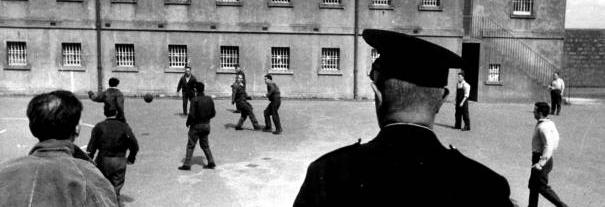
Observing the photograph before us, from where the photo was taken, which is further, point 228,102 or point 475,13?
point 475,13

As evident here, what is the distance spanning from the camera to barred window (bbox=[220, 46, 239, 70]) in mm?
26750

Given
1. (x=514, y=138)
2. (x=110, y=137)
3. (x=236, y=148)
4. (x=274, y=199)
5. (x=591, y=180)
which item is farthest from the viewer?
(x=514, y=138)

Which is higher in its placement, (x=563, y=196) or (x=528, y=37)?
(x=528, y=37)

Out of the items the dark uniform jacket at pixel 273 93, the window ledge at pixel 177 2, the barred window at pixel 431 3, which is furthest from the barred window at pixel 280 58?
the dark uniform jacket at pixel 273 93

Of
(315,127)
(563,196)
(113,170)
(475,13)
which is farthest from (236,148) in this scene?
(475,13)

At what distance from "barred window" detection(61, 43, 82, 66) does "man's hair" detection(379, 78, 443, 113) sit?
2592 cm

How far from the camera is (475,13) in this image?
1112 inches

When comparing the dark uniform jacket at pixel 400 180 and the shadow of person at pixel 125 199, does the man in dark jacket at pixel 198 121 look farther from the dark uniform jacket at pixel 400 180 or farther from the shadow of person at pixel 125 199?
the dark uniform jacket at pixel 400 180

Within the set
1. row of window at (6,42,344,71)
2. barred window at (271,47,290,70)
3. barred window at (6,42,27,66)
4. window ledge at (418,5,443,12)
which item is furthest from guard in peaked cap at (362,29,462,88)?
barred window at (6,42,27,66)

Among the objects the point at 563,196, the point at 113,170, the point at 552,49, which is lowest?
the point at 563,196

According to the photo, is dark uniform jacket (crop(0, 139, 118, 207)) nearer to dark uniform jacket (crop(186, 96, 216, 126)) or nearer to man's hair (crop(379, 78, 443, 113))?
man's hair (crop(379, 78, 443, 113))

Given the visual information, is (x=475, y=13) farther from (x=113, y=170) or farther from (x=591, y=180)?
(x=113, y=170)

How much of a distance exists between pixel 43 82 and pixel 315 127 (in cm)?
1461

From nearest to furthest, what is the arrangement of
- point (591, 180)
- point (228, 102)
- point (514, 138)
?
point (591, 180), point (514, 138), point (228, 102)
